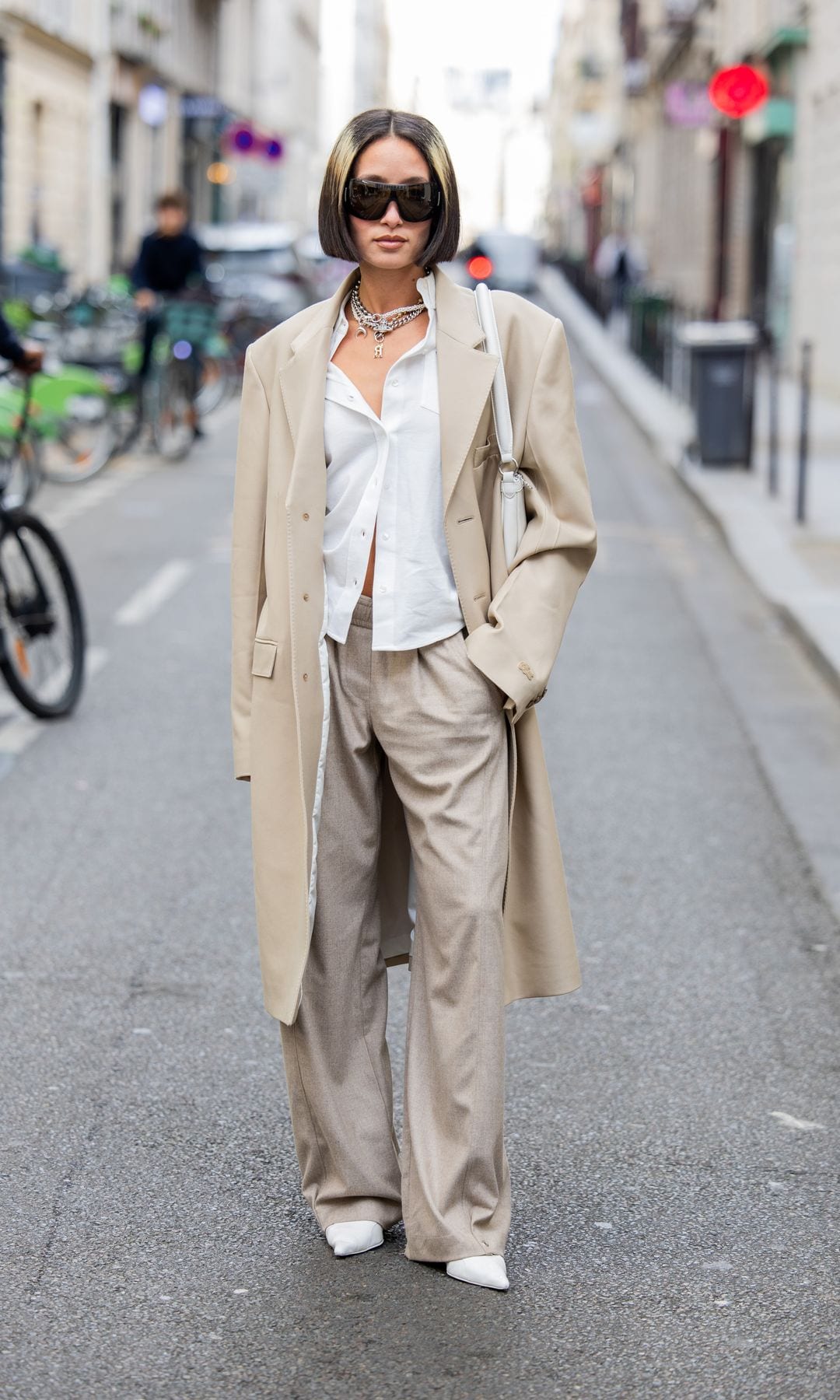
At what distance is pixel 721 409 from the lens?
16.2 metres

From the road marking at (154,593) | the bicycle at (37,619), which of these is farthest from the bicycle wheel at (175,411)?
the bicycle at (37,619)

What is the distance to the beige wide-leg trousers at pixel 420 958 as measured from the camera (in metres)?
3.32

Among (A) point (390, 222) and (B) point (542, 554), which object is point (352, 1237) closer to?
(B) point (542, 554)

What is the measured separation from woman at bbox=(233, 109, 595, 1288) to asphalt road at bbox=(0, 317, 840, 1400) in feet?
0.82

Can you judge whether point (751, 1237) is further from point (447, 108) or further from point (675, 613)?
point (447, 108)

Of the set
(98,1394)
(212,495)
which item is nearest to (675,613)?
(212,495)

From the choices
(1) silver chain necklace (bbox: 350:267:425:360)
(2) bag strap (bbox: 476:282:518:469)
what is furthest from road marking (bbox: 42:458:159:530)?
(2) bag strap (bbox: 476:282:518:469)

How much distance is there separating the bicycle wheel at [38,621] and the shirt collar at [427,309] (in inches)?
164

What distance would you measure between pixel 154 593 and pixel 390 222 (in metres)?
7.63

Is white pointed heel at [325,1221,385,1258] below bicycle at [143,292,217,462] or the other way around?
below

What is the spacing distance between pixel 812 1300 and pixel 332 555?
1398 mm

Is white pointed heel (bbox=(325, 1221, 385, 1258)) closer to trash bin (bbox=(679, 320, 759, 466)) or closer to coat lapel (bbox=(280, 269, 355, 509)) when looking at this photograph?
coat lapel (bbox=(280, 269, 355, 509))

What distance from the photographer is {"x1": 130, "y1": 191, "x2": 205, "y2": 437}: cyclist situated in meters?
16.2

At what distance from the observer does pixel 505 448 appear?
330 cm
